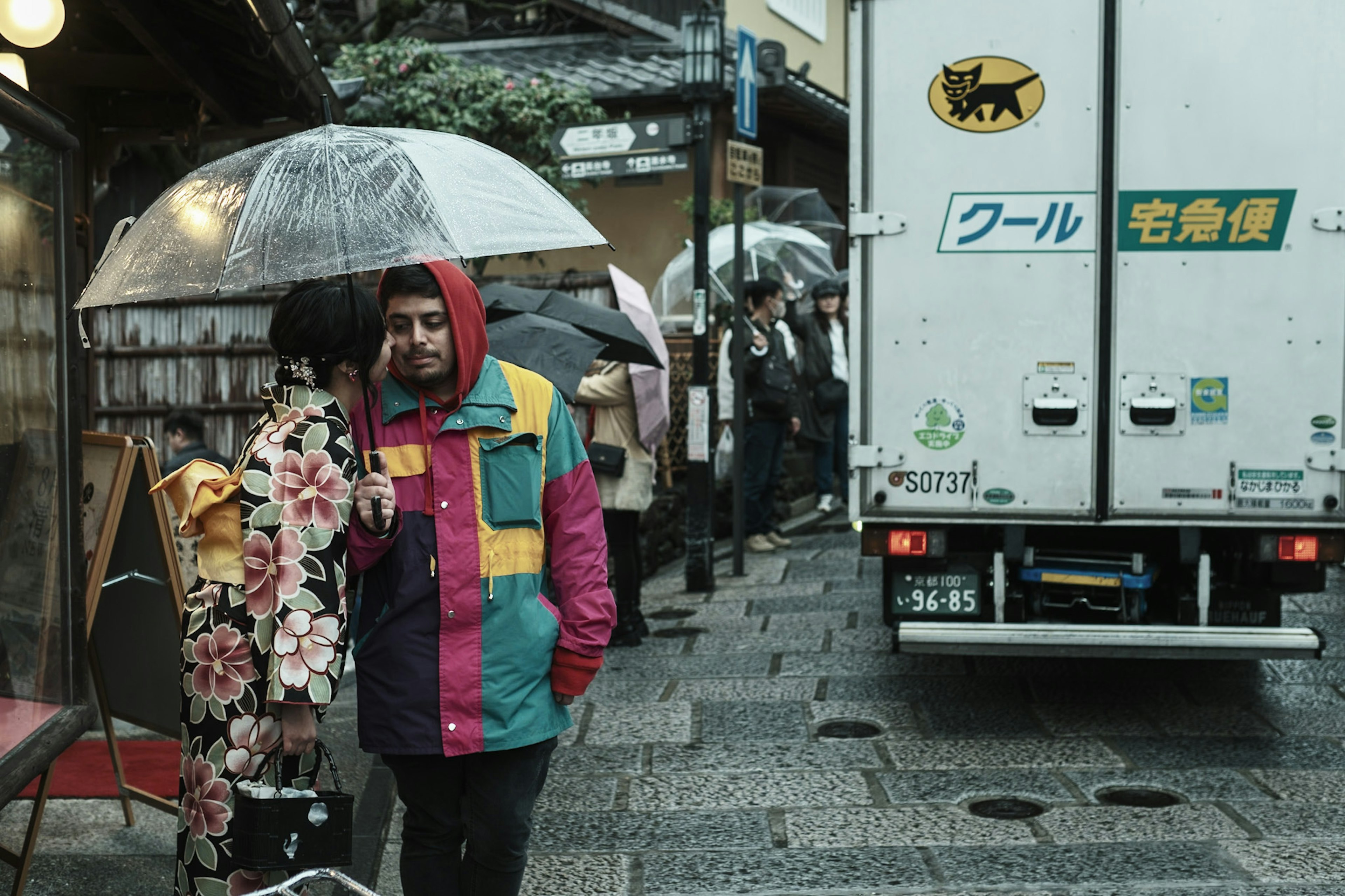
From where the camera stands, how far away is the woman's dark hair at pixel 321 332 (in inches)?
122

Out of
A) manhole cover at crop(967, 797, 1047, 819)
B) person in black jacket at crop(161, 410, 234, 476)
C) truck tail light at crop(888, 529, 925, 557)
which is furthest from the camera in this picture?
person in black jacket at crop(161, 410, 234, 476)

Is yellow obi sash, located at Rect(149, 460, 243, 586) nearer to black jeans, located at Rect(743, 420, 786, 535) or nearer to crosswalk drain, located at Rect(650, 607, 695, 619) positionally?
crosswalk drain, located at Rect(650, 607, 695, 619)

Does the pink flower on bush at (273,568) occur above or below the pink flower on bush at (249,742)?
above

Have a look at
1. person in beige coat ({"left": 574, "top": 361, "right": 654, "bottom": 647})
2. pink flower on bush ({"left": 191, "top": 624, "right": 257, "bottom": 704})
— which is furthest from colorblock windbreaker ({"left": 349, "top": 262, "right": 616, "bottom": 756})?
person in beige coat ({"left": 574, "top": 361, "right": 654, "bottom": 647})

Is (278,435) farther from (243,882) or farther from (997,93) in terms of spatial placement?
(997,93)

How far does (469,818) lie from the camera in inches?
130

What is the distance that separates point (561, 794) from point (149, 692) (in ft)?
5.42

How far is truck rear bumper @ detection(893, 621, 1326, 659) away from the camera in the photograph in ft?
19.6

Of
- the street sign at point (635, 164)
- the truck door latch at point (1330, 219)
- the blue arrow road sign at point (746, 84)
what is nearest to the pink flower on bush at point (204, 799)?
the truck door latch at point (1330, 219)

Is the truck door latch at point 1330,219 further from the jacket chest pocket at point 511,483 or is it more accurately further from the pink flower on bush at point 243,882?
the pink flower on bush at point 243,882

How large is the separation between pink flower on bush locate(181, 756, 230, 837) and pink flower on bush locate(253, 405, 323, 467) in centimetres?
74

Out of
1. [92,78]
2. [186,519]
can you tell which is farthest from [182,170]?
[186,519]

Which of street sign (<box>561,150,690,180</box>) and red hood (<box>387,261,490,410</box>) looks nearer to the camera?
red hood (<box>387,261,490,410</box>)

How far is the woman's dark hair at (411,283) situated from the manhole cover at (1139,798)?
344 cm
